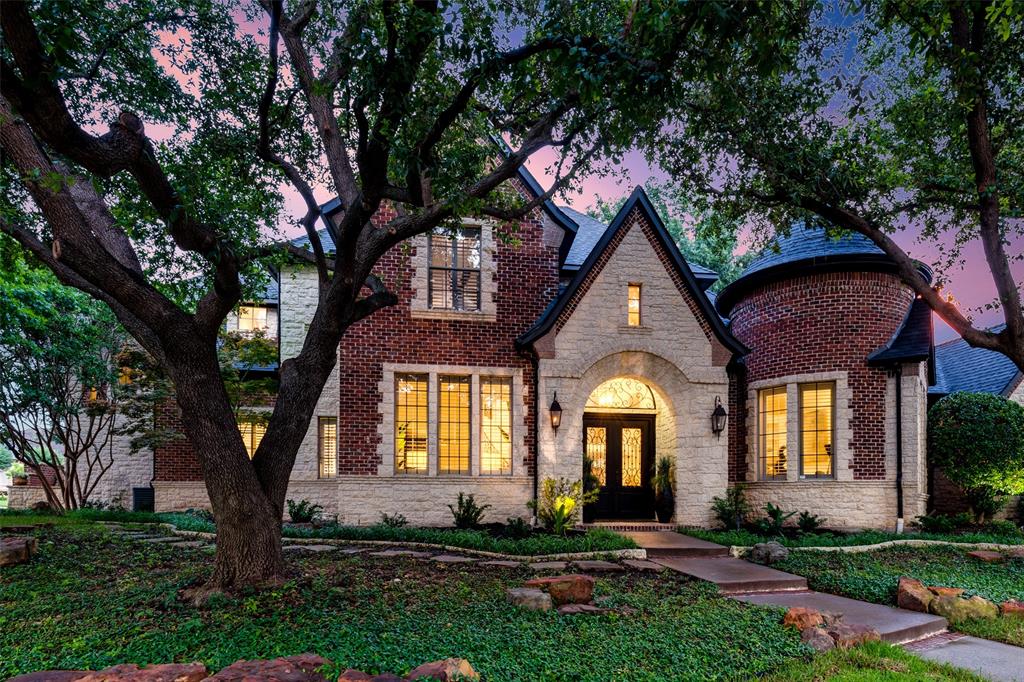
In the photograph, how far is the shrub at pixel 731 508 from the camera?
39.5 feet

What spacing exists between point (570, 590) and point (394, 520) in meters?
6.33

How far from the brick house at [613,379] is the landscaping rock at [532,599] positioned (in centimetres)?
570

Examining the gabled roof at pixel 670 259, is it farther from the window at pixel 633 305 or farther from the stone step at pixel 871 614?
the stone step at pixel 871 614

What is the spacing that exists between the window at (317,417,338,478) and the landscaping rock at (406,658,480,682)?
11.3 meters

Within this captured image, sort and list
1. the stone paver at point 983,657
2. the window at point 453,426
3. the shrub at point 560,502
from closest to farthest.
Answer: the stone paver at point 983,657, the shrub at point 560,502, the window at point 453,426

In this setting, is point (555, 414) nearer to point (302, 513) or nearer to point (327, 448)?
point (302, 513)

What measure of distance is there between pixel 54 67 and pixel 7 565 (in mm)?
6511

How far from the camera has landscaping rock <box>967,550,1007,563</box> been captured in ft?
32.0

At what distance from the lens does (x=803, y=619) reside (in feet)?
→ 19.4

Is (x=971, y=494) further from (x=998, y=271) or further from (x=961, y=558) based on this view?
(x=998, y=271)

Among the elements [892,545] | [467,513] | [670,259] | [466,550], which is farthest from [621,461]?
[892,545]

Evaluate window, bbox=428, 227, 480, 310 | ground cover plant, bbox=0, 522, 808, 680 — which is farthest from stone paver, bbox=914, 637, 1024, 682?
window, bbox=428, 227, 480, 310

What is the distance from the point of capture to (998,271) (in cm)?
838

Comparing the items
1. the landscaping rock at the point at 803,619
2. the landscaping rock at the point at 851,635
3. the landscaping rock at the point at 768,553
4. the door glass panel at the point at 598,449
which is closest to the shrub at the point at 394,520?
the door glass panel at the point at 598,449
